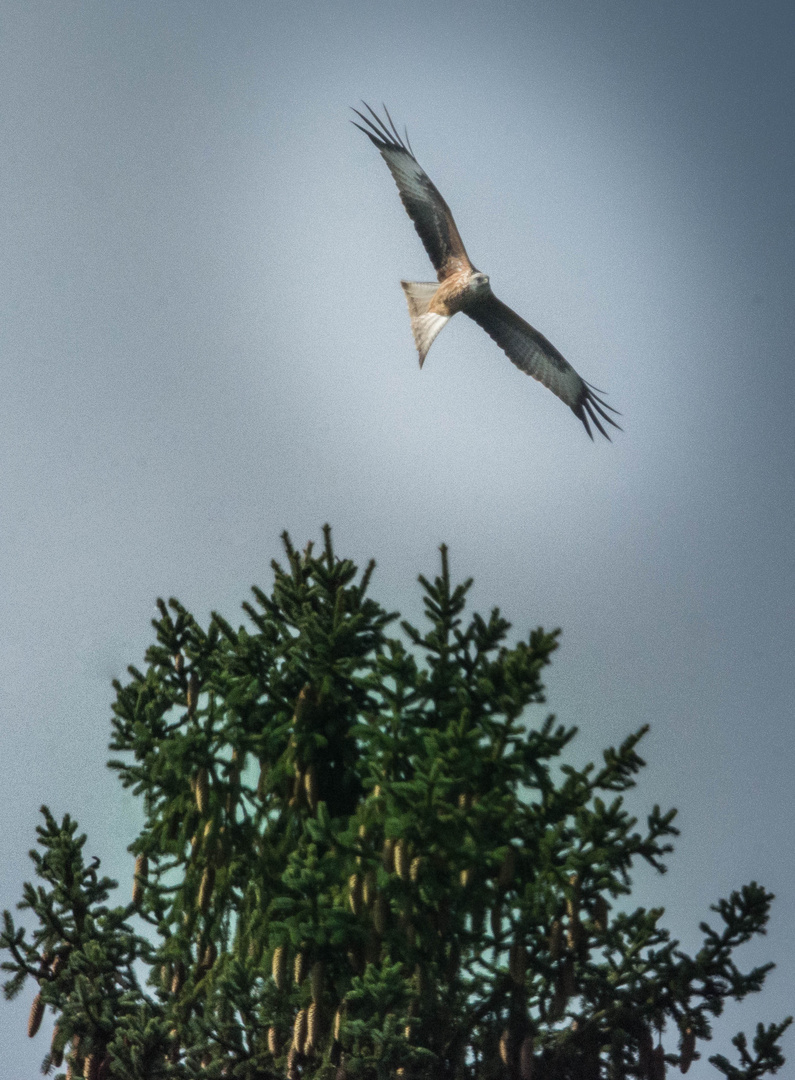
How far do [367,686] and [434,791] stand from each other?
4.12 ft

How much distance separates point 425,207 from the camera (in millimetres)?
16750

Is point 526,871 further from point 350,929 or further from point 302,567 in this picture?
point 302,567

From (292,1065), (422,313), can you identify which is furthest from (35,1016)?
(422,313)

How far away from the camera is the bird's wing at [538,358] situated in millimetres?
16812

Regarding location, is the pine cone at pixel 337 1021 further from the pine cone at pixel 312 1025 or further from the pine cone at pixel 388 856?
the pine cone at pixel 388 856

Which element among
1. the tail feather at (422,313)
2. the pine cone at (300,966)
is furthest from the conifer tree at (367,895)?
the tail feather at (422,313)

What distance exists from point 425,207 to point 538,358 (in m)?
2.50

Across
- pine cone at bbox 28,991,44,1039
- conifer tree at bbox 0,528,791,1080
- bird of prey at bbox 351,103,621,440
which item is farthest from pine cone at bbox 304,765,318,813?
bird of prey at bbox 351,103,621,440

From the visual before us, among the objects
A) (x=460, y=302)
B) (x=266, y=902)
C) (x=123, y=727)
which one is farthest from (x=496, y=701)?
(x=460, y=302)

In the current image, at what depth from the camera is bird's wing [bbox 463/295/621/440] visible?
55.2ft

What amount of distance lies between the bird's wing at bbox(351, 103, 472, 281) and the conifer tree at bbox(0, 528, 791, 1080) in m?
6.21

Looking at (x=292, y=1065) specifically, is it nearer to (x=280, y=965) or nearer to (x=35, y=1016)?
(x=280, y=965)

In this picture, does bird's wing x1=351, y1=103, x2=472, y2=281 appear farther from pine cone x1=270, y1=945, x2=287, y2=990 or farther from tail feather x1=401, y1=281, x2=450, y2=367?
pine cone x1=270, y1=945, x2=287, y2=990

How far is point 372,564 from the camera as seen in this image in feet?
39.0
